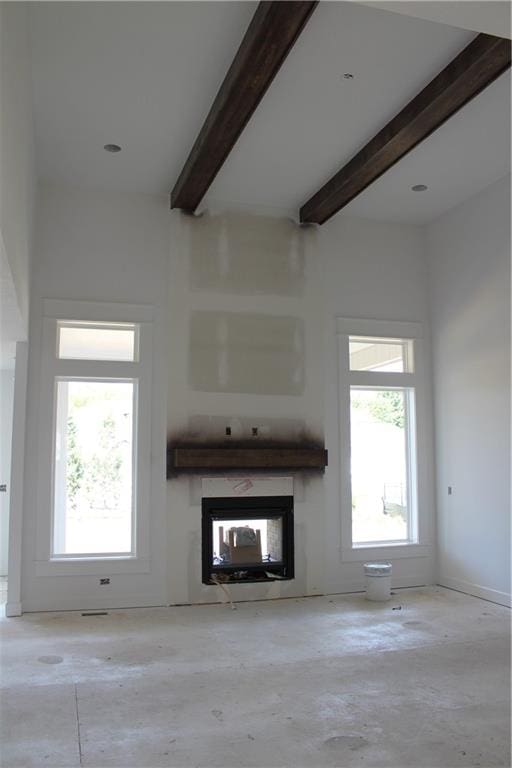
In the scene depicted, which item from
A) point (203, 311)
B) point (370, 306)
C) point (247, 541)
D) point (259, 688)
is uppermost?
point (370, 306)

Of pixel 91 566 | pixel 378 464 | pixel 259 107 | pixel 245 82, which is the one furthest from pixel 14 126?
pixel 378 464

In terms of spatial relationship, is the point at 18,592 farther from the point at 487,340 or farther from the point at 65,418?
the point at 487,340

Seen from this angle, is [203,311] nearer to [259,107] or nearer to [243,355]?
[243,355]

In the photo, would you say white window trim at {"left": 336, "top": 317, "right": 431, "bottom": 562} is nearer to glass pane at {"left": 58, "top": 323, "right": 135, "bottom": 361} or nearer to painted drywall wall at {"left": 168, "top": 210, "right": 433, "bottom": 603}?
painted drywall wall at {"left": 168, "top": 210, "right": 433, "bottom": 603}

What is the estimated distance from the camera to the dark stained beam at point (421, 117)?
4.32 m

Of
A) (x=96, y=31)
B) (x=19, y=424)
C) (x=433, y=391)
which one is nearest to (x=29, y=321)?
(x=19, y=424)

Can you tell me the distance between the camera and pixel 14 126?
364cm

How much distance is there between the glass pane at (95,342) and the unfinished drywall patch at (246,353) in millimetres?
633

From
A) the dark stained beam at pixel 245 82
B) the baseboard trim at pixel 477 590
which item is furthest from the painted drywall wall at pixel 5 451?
the baseboard trim at pixel 477 590

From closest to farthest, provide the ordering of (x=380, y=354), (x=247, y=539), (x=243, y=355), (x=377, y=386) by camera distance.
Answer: (x=247, y=539)
(x=243, y=355)
(x=377, y=386)
(x=380, y=354)

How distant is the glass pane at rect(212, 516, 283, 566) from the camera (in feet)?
21.6

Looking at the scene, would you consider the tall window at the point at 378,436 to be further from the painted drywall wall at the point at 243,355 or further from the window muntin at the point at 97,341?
the window muntin at the point at 97,341

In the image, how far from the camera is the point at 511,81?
4809 mm

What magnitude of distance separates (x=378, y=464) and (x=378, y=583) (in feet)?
4.41
